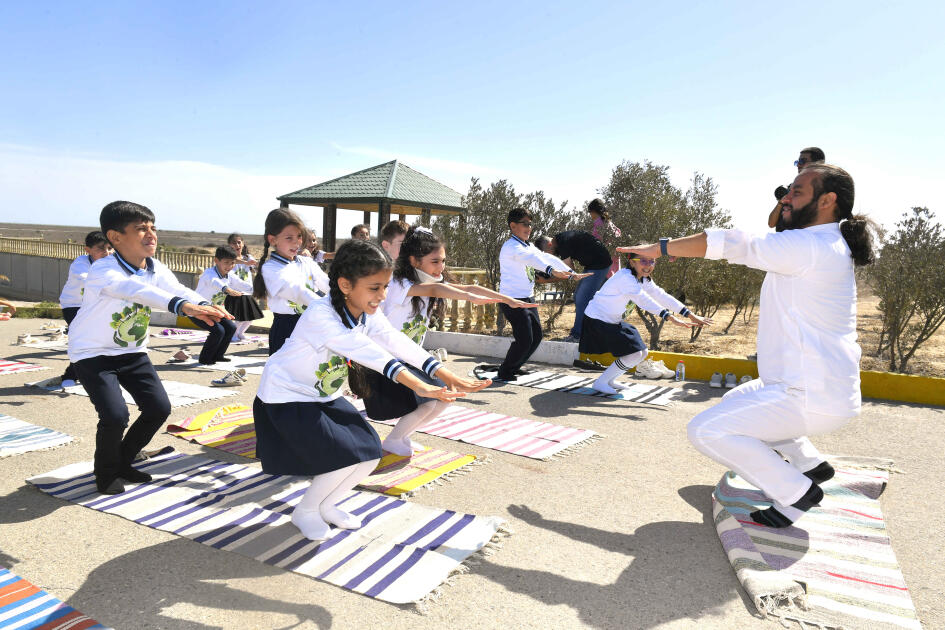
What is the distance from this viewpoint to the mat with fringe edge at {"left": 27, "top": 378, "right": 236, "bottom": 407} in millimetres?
6189

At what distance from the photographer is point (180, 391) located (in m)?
6.56

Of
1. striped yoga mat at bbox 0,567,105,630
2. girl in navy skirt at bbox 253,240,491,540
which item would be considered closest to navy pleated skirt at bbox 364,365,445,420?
girl in navy skirt at bbox 253,240,491,540

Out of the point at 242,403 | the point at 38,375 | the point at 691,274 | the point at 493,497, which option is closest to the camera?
the point at 493,497

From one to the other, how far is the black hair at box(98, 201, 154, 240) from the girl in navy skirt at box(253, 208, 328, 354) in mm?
1184

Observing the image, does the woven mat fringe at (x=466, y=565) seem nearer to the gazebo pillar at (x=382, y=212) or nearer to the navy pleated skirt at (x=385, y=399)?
the navy pleated skirt at (x=385, y=399)

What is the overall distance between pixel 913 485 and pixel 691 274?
7.29 metres

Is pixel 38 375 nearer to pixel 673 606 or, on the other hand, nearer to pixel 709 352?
pixel 673 606

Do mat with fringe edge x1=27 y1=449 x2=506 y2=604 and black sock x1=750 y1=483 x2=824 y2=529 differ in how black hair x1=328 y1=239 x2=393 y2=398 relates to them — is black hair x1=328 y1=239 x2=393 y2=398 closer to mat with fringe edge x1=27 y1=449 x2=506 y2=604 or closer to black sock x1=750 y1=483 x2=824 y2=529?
mat with fringe edge x1=27 y1=449 x2=506 y2=604

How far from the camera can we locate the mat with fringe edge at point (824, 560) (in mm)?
2604

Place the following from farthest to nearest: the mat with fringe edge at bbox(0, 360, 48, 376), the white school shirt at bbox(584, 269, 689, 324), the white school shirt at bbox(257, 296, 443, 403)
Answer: the mat with fringe edge at bbox(0, 360, 48, 376)
the white school shirt at bbox(584, 269, 689, 324)
the white school shirt at bbox(257, 296, 443, 403)

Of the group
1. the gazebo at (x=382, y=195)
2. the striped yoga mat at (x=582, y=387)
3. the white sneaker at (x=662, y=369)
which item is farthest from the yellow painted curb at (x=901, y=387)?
the gazebo at (x=382, y=195)

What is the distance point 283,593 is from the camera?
2.65 meters

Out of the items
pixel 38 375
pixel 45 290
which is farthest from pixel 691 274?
pixel 45 290

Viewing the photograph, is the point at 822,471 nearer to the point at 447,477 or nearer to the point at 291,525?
the point at 447,477
